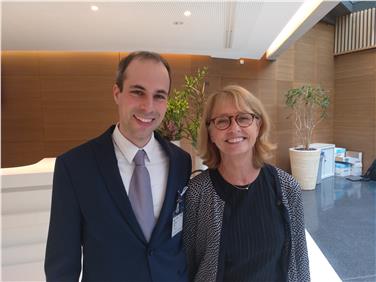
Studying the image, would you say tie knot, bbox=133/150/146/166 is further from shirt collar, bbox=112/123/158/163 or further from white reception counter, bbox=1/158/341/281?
white reception counter, bbox=1/158/341/281

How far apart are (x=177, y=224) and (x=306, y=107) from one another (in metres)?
6.29

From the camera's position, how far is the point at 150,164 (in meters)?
1.16

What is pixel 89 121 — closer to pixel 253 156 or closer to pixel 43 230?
pixel 43 230

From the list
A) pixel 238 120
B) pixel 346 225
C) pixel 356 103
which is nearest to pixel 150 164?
pixel 238 120

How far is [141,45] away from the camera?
15.8 ft

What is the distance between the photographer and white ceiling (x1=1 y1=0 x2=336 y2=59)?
124 inches

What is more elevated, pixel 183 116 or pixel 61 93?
pixel 61 93

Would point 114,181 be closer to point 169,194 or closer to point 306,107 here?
point 169,194

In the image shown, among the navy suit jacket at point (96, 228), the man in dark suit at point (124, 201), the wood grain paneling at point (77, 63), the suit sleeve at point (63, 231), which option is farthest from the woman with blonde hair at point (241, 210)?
the wood grain paneling at point (77, 63)

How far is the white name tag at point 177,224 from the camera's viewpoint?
1113 mm

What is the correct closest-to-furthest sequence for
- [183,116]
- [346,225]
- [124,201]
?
1. [124,201]
2. [183,116]
3. [346,225]

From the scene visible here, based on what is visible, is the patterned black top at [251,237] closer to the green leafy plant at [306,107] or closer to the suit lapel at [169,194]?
the suit lapel at [169,194]

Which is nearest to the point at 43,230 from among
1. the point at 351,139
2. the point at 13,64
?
the point at 13,64

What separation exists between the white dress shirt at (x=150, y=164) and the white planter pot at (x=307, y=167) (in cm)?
504
